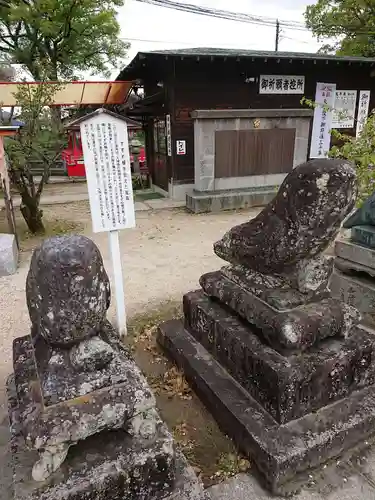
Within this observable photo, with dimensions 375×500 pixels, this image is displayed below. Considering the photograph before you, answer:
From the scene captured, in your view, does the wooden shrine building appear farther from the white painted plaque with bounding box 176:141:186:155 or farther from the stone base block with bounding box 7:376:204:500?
the stone base block with bounding box 7:376:204:500

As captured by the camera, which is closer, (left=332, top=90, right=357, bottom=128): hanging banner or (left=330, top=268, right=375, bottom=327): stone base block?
(left=330, top=268, right=375, bottom=327): stone base block

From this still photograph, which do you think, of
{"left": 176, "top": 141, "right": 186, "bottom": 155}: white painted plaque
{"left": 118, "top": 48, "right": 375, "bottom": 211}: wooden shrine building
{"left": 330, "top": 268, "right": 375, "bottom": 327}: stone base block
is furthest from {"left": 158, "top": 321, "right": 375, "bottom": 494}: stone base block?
{"left": 176, "top": 141, "right": 186, "bottom": 155}: white painted plaque

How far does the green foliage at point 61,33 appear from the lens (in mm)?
14852

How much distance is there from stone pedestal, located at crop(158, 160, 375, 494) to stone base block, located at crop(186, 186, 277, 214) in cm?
676

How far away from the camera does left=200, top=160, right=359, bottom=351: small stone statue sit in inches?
91.5

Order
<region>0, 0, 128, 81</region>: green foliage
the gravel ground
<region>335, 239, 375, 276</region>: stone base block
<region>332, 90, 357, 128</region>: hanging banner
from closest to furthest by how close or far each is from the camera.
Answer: <region>335, 239, 375, 276</region>: stone base block
the gravel ground
<region>332, 90, 357, 128</region>: hanging banner
<region>0, 0, 128, 81</region>: green foliage

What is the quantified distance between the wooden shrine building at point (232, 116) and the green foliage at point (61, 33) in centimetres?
601

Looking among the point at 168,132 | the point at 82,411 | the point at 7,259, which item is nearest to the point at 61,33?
the point at 168,132

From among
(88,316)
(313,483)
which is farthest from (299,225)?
(313,483)

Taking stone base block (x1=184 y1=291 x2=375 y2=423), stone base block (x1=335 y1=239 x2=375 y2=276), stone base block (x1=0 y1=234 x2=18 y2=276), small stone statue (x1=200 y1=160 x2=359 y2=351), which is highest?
small stone statue (x1=200 y1=160 x2=359 y2=351)

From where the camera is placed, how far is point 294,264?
2.64 metres

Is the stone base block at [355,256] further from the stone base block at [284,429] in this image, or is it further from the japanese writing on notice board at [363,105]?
the japanese writing on notice board at [363,105]

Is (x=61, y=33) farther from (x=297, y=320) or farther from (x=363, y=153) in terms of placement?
(x=297, y=320)

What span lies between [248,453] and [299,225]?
1.51m
